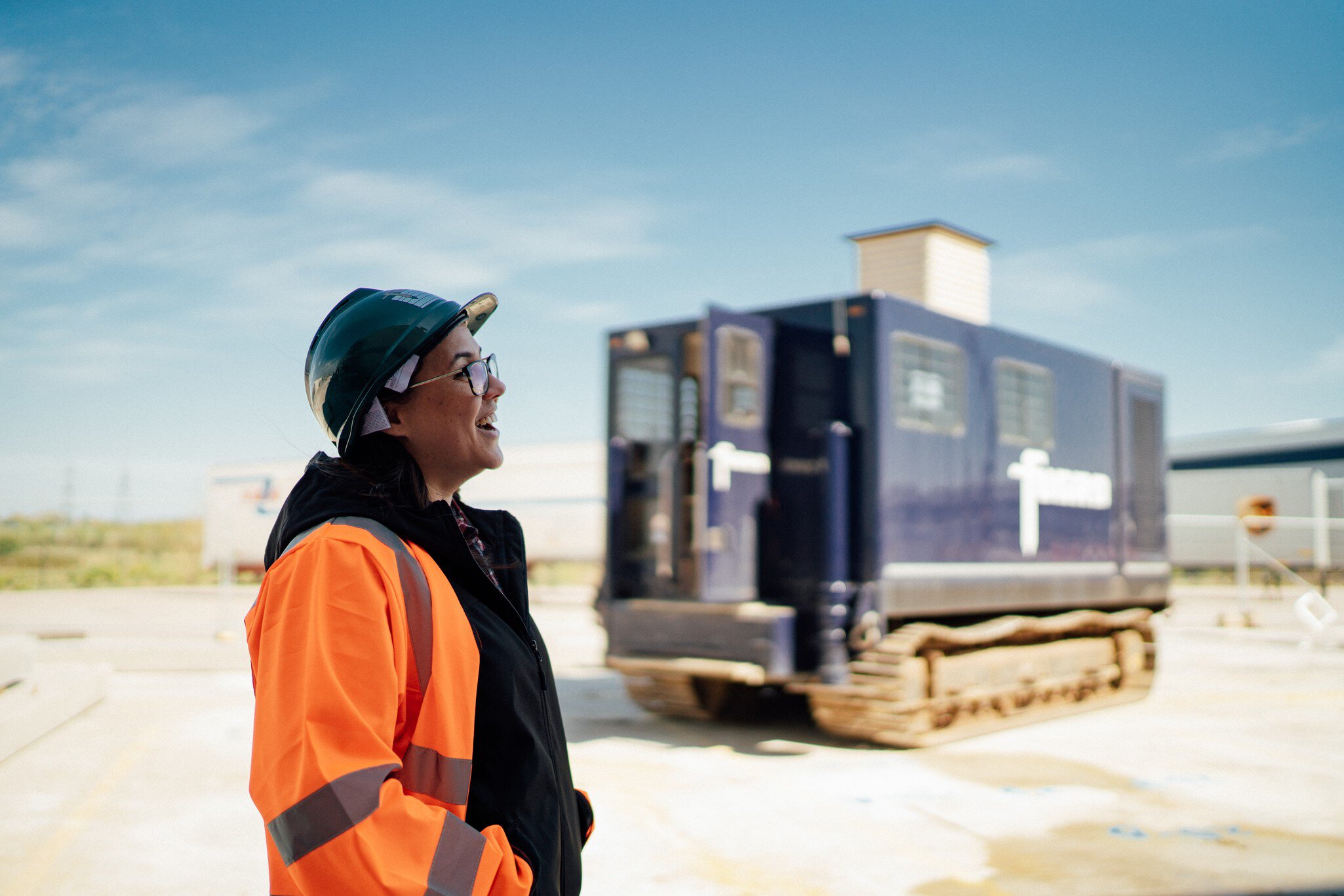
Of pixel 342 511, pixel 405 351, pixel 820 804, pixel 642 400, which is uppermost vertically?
pixel 642 400

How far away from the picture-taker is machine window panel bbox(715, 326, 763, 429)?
9148 millimetres

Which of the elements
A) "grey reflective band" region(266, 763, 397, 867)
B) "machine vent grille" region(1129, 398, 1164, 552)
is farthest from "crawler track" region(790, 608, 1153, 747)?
"grey reflective band" region(266, 763, 397, 867)

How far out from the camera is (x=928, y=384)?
385 inches

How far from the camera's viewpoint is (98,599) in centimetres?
2588

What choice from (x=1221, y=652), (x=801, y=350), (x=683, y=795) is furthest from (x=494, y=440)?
(x=1221, y=652)

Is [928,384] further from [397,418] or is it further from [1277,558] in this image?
[1277,558]

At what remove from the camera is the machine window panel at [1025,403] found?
35.0 ft

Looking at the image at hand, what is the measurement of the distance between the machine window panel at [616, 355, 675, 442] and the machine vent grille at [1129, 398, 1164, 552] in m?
6.17

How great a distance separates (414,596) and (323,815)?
0.33 metres

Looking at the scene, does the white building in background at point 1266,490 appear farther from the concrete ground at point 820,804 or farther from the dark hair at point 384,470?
the dark hair at point 384,470

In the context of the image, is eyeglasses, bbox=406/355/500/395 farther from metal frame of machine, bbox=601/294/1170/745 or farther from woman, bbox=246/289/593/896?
metal frame of machine, bbox=601/294/1170/745

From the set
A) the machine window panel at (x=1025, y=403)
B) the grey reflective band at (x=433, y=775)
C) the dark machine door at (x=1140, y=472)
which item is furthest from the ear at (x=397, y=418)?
the dark machine door at (x=1140, y=472)

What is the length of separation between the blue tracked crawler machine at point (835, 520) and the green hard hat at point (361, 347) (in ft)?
22.6

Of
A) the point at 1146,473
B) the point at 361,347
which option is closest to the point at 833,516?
the point at 1146,473
